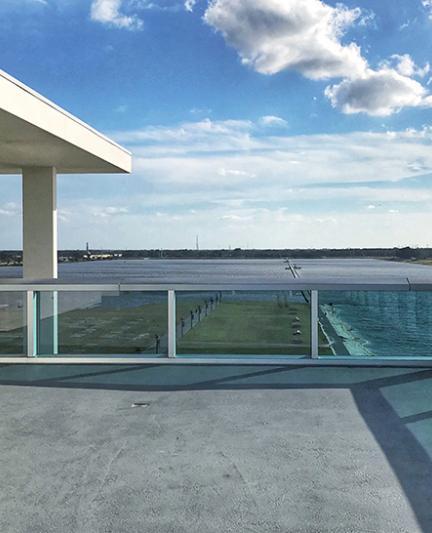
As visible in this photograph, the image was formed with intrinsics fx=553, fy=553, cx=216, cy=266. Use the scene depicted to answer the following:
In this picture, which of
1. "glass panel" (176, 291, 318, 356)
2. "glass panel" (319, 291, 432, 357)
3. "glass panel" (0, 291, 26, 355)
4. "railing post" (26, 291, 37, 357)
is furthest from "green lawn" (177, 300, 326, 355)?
"glass panel" (0, 291, 26, 355)

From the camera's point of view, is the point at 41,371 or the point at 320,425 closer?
the point at 320,425

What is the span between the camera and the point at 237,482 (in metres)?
3.17

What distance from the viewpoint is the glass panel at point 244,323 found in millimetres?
6582

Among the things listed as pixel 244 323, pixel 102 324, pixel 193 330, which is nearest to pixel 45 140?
pixel 102 324

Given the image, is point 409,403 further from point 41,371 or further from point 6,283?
point 6,283

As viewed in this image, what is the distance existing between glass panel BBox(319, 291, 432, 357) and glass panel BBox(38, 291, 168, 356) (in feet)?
6.63

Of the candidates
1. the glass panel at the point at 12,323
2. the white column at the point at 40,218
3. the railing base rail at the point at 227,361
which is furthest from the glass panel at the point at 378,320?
the white column at the point at 40,218

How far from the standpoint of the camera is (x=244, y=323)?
664 centimetres

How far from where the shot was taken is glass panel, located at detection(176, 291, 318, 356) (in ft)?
21.6

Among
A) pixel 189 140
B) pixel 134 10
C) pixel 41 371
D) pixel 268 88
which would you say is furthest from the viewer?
pixel 189 140

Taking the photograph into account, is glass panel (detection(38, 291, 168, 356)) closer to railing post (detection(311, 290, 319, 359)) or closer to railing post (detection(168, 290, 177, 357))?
railing post (detection(168, 290, 177, 357))

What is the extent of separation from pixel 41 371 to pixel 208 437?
2958 mm

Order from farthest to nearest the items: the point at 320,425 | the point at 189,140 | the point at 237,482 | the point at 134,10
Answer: the point at 189,140
the point at 134,10
the point at 320,425
the point at 237,482

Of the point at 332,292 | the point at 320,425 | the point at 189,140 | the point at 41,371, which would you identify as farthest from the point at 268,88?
the point at 320,425
